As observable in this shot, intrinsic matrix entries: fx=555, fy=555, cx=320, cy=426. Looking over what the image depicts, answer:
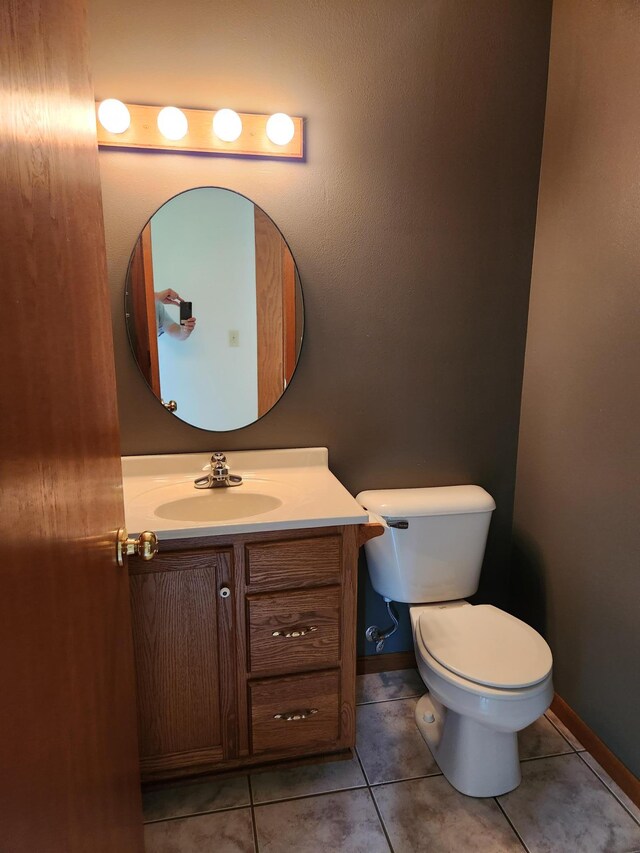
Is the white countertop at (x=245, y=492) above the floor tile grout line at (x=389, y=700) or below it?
above

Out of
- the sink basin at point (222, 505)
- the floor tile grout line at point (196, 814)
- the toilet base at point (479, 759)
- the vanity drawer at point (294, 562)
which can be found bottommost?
the floor tile grout line at point (196, 814)

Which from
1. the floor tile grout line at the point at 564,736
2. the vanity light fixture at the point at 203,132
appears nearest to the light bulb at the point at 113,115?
the vanity light fixture at the point at 203,132

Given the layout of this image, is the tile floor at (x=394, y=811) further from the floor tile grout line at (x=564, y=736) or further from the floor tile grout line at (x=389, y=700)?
the floor tile grout line at (x=389, y=700)

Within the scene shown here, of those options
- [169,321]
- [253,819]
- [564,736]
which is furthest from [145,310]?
[564,736]

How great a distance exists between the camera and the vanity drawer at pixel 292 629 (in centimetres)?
153

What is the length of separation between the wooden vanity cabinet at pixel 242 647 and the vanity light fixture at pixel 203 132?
1160 mm

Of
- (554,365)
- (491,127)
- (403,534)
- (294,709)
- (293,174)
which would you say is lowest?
(294,709)

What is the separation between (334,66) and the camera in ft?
5.68

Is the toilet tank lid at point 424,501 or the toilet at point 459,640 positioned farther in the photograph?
the toilet tank lid at point 424,501

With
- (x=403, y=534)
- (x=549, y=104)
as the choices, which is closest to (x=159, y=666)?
(x=403, y=534)

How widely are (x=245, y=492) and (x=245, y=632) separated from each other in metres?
0.42

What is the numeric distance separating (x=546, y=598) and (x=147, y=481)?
144 centimetres

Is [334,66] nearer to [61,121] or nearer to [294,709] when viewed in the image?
[61,121]

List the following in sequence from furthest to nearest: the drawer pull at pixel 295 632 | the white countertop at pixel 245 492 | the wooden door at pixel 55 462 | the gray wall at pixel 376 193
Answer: the gray wall at pixel 376 193, the drawer pull at pixel 295 632, the white countertop at pixel 245 492, the wooden door at pixel 55 462
